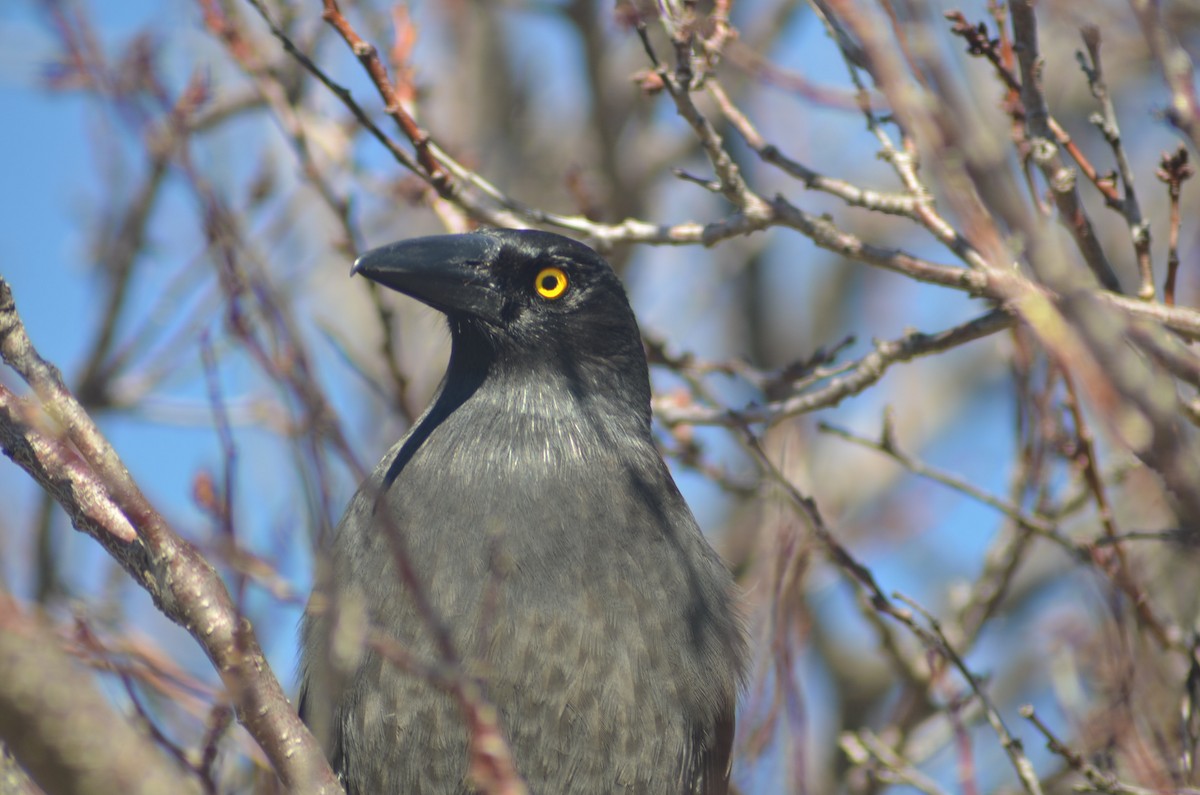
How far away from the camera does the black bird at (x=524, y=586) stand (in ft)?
11.0

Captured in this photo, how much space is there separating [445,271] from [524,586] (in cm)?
104

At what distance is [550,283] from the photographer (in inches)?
166

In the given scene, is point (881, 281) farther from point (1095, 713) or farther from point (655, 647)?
point (655, 647)

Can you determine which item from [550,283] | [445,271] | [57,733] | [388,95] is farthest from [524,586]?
[57,733]

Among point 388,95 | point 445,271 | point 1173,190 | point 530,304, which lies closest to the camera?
point 1173,190

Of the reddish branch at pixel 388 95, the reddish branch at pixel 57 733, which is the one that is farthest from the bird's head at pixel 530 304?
the reddish branch at pixel 57 733

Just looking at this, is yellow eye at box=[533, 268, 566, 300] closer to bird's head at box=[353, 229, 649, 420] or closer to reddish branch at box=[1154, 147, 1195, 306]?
bird's head at box=[353, 229, 649, 420]

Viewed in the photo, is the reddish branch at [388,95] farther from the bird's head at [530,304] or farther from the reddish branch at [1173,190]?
the reddish branch at [1173,190]

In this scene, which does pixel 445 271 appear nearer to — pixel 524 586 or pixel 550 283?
pixel 550 283

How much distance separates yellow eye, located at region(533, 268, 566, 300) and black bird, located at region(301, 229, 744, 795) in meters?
0.04

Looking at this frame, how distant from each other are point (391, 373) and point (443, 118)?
4153mm

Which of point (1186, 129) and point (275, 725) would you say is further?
point (1186, 129)

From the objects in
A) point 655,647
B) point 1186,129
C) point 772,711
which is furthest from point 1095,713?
point 1186,129

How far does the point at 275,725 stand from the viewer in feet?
7.40
